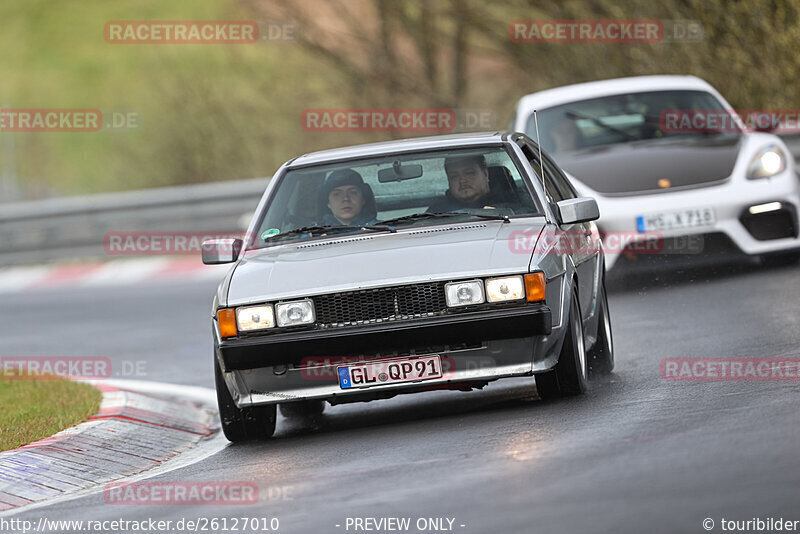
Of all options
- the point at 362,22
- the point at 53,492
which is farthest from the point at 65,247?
the point at 53,492

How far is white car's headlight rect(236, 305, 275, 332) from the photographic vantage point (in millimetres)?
8031

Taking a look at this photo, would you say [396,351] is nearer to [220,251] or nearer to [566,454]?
[566,454]

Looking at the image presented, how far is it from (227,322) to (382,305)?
0.78m

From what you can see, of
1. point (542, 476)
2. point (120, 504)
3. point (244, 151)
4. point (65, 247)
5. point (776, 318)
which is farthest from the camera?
point (244, 151)

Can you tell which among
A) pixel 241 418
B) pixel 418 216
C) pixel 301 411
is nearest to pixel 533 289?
pixel 418 216

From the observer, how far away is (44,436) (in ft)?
30.1

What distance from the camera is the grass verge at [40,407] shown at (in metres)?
9.32

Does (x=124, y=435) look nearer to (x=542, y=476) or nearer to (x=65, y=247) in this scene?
(x=542, y=476)

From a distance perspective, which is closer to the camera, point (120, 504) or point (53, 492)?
point (120, 504)

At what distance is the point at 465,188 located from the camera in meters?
9.05

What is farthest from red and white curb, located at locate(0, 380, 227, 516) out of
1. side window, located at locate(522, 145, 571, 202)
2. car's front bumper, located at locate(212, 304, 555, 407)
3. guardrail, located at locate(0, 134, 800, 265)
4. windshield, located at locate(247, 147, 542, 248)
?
guardrail, located at locate(0, 134, 800, 265)

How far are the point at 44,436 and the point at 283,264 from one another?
183cm

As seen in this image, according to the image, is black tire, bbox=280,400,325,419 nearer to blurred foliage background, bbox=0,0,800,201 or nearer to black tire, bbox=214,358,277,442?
black tire, bbox=214,358,277,442

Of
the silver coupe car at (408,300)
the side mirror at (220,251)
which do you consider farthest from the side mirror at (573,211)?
the side mirror at (220,251)
